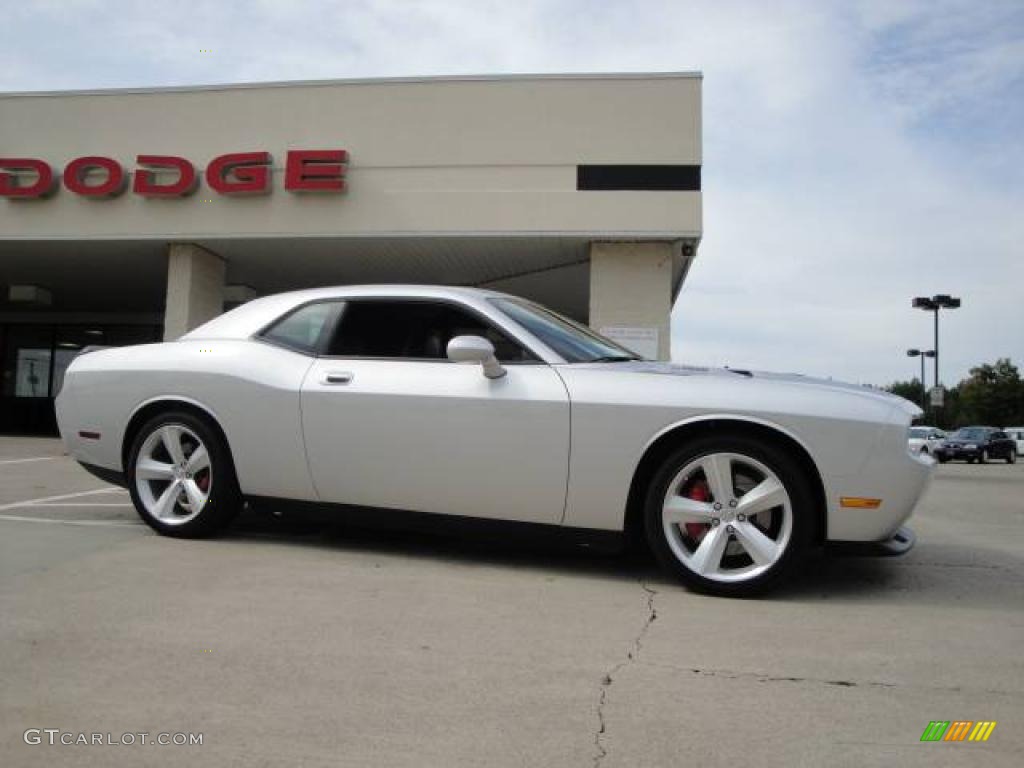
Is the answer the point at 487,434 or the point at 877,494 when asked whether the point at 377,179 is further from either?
the point at 877,494

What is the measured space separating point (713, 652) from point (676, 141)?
11.5 m

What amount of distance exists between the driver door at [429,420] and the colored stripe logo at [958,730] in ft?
6.02

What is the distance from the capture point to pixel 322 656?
8.70 feet

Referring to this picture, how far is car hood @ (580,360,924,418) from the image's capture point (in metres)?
3.61

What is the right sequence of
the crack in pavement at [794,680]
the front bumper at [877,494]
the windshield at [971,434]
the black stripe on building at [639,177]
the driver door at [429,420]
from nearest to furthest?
the crack in pavement at [794,680]
the front bumper at [877,494]
the driver door at [429,420]
the black stripe on building at [639,177]
the windshield at [971,434]

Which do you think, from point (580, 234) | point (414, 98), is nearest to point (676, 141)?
point (580, 234)

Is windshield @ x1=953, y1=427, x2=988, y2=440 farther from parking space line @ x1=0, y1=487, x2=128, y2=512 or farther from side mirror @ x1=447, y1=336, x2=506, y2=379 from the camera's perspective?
side mirror @ x1=447, y1=336, x2=506, y2=379

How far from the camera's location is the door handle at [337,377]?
4148 millimetres

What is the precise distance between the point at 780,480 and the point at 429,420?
165 centimetres

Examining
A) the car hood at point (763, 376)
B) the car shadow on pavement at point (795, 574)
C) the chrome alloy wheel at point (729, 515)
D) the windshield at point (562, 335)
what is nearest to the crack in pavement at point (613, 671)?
the chrome alloy wheel at point (729, 515)

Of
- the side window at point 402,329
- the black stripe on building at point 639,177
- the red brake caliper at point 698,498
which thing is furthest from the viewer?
the black stripe on building at point 639,177

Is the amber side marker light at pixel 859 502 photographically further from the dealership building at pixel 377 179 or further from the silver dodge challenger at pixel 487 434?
the dealership building at pixel 377 179

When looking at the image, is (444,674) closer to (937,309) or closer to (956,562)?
(956,562)

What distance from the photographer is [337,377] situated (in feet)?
13.7
